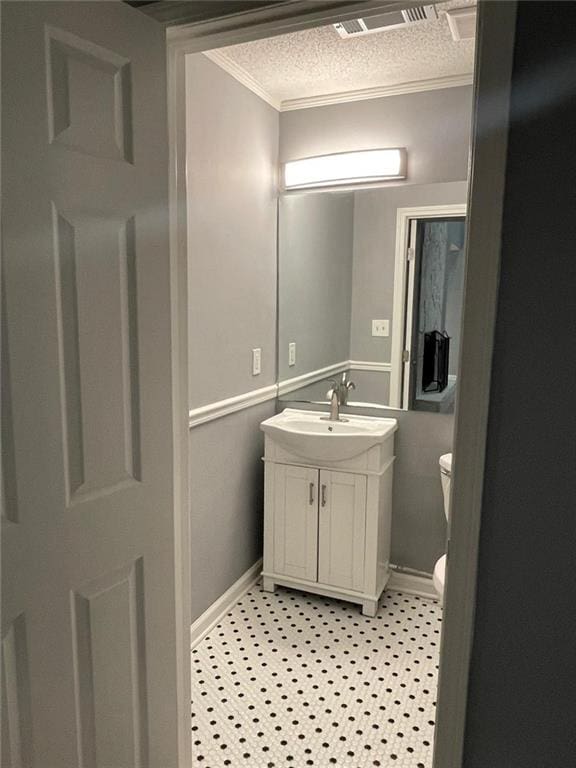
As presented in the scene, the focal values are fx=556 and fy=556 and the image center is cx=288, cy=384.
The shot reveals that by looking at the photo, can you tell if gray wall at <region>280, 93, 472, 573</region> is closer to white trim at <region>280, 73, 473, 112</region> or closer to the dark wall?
white trim at <region>280, 73, 473, 112</region>

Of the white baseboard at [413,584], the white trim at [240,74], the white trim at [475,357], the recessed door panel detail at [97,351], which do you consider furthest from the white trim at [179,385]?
the white baseboard at [413,584]

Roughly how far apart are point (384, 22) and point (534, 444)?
1.62 meters

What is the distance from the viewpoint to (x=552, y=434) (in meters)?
0.95

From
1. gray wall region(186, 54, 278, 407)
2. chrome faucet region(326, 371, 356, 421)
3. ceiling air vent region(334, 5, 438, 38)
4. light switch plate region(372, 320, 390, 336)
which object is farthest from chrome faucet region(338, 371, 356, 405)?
ceiling air vent region(334, 5, 438, 38)

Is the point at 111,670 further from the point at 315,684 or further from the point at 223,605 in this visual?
the point at 223,605

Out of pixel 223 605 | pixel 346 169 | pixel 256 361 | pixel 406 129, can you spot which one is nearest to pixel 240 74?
pixel 346 169

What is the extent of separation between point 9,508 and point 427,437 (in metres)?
2.02

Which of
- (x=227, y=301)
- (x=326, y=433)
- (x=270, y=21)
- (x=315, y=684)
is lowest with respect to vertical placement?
(x=315, y=684)

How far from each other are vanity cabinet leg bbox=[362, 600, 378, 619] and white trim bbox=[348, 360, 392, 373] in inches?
42.0

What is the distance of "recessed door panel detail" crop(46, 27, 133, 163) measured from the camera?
975 millimetres

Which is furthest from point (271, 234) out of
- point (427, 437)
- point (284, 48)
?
point (427, 437)

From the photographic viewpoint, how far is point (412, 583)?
2.76 m

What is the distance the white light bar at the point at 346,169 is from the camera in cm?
249

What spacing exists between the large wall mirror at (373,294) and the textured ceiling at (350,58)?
46cm
